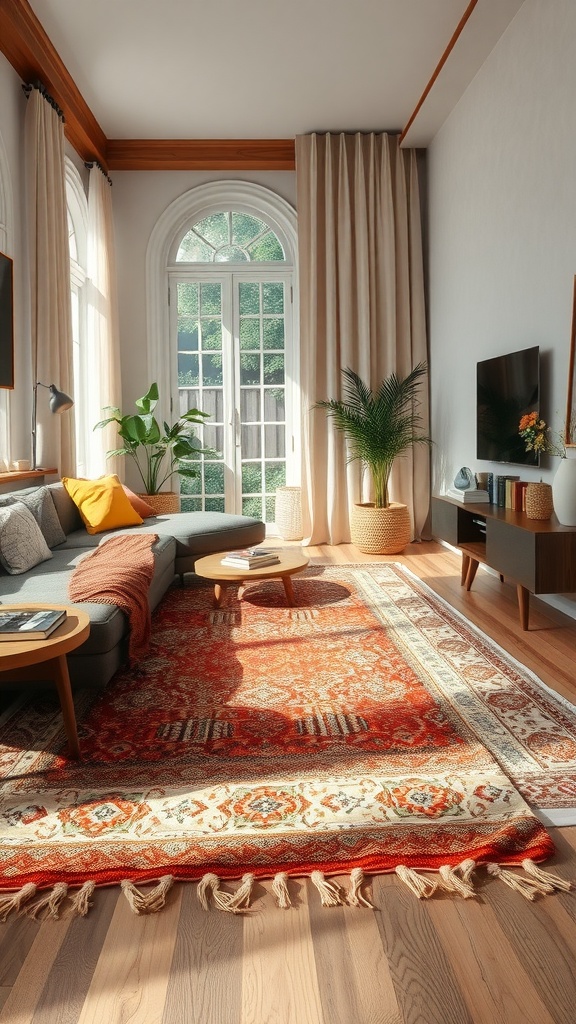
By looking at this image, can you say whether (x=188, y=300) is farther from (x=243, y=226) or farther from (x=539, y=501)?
(x=539, y=501)

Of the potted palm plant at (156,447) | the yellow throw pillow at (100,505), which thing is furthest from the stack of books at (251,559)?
the potted palm plant at (156,447)

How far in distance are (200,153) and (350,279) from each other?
1.63 meters

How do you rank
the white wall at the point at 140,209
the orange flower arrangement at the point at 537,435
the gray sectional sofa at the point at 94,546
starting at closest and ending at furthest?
1. the gray sectional sofa at the point at 94,546
2. the orange flower arrangement at the point at 537,435
3. the white wall at the point at 140,209

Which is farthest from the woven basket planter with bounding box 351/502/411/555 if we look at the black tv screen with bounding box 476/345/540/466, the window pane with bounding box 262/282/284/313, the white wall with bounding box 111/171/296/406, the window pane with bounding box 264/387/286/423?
the white wall with bounding box 111/171/296/406

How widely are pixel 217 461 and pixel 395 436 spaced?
1720mm

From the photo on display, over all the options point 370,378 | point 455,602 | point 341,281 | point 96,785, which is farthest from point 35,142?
point 96,785

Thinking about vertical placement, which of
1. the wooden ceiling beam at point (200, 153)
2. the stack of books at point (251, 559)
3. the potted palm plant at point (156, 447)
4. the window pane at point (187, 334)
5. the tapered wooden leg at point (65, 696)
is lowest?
the tapered wooden leg at point (65, 696)

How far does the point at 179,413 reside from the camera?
22.4 ft

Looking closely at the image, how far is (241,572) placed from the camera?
397 cm

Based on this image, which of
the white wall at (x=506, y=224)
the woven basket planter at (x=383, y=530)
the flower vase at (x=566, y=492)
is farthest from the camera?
the woven basket planter at (x=383, y=530)

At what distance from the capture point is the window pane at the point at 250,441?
270 inches

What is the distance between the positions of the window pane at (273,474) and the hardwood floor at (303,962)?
5359 mm

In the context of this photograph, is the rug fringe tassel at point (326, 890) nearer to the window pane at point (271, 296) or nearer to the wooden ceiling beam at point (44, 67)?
the wooden ceiling beam at point (44, 67)

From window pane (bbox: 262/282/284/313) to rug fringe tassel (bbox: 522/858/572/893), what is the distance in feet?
18.9
